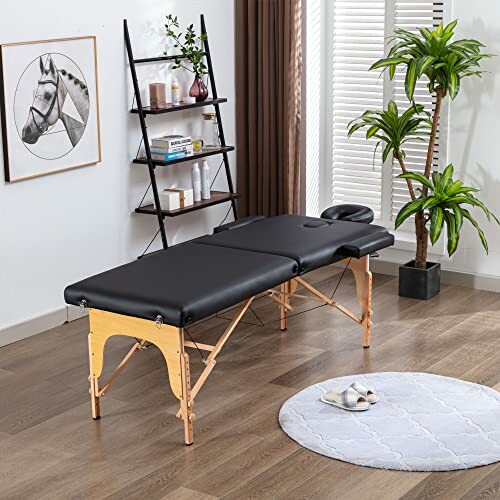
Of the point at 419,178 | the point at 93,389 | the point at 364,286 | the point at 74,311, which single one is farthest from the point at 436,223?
the point at 93,389

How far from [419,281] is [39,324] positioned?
1980 millimetres

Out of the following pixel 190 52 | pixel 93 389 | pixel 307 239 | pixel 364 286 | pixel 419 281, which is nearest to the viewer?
pixel 93 389

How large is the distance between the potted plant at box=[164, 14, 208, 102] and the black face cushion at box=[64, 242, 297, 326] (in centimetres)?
158

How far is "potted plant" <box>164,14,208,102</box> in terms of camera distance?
548cm

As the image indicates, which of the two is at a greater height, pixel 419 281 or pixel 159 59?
pixel 159 59

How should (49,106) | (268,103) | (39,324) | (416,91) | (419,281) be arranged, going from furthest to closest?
(268,103), (416,91), (419,281), (39,324), (49,106)

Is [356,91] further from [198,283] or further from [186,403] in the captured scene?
[186,403]

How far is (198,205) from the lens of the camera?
18.1 feet

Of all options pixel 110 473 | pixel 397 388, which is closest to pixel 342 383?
pixel 397 388

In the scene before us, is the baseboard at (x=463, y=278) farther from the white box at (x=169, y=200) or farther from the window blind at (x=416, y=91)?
the white box at (x=169, y=200)

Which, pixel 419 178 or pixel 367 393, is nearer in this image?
pixel 367 393

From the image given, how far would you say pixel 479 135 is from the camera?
17.8 feet

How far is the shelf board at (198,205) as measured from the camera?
211 inches

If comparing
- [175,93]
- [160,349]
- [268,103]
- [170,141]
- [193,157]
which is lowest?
[160,349]
